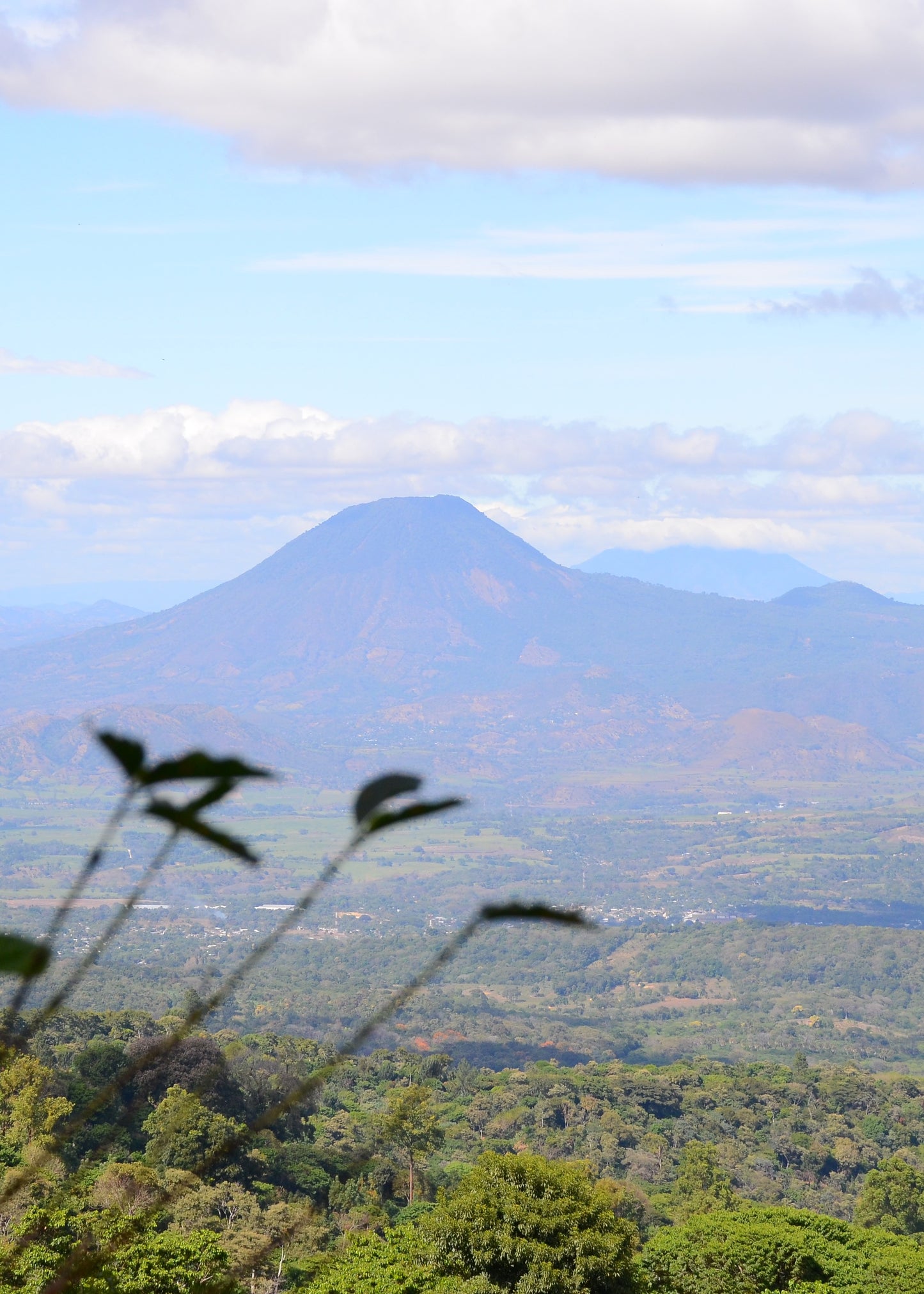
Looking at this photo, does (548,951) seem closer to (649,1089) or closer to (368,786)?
(649,1089)

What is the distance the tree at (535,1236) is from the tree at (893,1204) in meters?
15.5

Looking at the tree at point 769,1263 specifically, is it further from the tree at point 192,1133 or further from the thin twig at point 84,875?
the thin twig at point 84,875

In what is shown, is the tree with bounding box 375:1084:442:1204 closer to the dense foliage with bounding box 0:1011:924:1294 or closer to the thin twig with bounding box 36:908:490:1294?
the dense foliage with bounding box 0:1011:924:1294

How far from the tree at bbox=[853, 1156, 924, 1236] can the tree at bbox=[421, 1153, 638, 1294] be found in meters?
15.5

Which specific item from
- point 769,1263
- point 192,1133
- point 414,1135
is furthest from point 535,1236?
point 414,1135

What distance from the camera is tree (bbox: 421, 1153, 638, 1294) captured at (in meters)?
15.4

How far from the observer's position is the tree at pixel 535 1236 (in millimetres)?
15391

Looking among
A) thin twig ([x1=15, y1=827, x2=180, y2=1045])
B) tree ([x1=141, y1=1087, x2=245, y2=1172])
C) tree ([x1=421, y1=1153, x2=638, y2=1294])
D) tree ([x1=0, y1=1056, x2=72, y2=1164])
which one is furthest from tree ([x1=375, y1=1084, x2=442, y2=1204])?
thin twig ([x1=15, y1=827, x2=180, y2=1045])

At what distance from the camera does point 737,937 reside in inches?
4104

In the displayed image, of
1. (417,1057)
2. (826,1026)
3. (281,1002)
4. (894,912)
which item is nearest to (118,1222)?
(417,1057)

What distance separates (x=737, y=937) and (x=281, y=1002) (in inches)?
1709

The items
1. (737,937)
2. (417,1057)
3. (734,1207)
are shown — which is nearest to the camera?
(734,1207)

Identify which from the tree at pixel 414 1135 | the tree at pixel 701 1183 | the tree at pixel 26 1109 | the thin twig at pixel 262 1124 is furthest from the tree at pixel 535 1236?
the thin twig at pixel 262 1124

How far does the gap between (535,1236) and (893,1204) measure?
57.4ft
